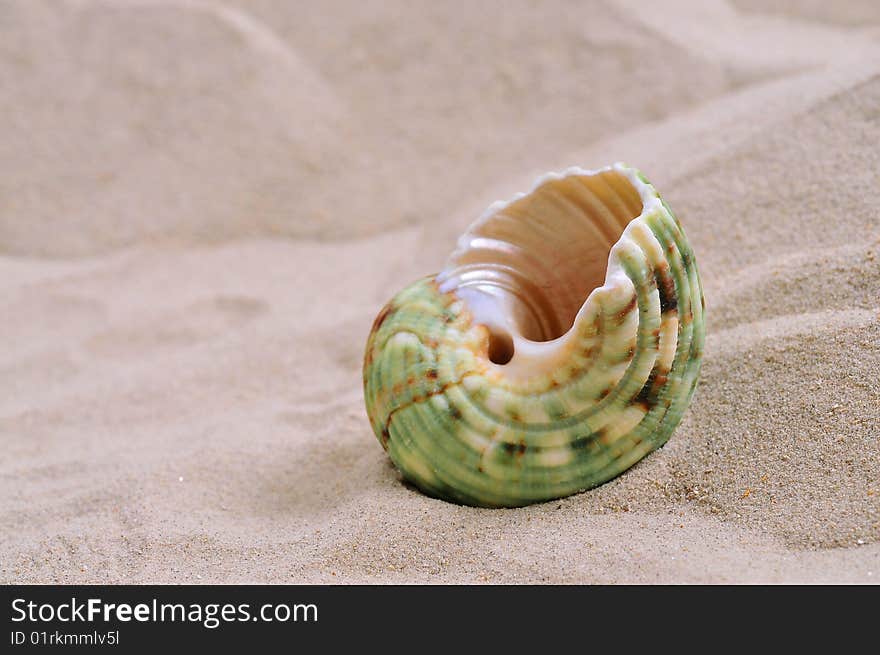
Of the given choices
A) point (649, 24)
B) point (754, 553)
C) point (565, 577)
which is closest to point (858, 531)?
point (754, 553)

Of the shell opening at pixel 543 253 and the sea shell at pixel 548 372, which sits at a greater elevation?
the shell opening at pixel 543 253

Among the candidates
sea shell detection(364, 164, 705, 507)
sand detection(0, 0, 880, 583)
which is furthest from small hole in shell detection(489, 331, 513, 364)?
sand detection(0, 0, 880, 583)

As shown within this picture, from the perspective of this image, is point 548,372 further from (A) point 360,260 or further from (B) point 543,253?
(A) point 360,260

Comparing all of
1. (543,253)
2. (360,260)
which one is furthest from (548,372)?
(360,260)

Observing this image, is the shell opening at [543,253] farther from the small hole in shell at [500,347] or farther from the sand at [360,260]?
the sand at [360,260]

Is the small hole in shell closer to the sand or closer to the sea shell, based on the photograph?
the sea shell

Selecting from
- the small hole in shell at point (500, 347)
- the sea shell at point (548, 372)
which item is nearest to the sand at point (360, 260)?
the sea shell at point (548, 372)

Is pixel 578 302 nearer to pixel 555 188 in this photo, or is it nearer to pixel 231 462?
pixel 555 188
